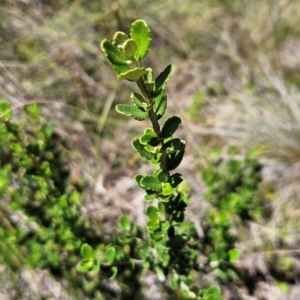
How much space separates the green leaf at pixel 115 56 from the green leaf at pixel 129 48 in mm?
17

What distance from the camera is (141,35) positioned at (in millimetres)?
731

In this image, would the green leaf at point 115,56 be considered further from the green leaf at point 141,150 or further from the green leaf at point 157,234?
the green leaf at point 157,234

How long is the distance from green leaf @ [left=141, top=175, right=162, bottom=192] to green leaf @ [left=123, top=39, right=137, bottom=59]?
0.33 metres

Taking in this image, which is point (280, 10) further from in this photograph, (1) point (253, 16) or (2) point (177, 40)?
(2) point (177, 40)

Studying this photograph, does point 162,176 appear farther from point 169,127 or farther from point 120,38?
point 120,38

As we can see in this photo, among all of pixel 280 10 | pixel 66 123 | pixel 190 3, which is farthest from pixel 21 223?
pixel 280 10

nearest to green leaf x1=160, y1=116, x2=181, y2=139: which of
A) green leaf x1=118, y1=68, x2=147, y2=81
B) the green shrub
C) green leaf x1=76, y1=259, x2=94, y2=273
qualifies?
green leaf x1=118, y1=68, x2=147, y2=81

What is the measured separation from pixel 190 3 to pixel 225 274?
78.6 inches

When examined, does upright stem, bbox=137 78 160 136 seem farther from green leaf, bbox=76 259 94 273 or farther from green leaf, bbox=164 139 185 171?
green leaf, bbox=76 259 94 273

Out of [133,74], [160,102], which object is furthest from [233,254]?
[133,74]

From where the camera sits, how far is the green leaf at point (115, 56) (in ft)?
2.38

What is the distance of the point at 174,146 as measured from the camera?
94 centimetres

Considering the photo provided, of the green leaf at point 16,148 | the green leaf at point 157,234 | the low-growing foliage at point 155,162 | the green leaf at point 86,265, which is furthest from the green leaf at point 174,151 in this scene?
the green leaf at point 16,148

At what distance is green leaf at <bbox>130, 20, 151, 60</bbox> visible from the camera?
72 centimetres
